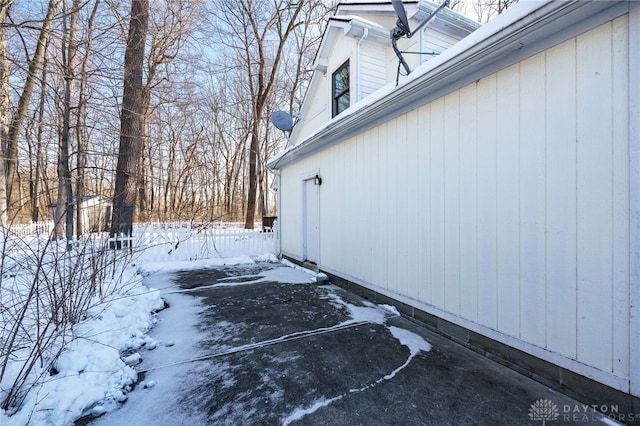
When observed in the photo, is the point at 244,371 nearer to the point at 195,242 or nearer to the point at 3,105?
the point at 195,242

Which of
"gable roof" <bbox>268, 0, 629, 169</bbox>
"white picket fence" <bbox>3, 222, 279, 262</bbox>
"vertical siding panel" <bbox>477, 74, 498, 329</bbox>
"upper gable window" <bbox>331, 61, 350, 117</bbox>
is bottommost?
"white picket fence" <bbox>3, 222, 279, 262</bbox>

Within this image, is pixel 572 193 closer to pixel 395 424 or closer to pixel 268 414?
pixel 395 424

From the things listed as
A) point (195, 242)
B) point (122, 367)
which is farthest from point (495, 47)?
point (195, 242)

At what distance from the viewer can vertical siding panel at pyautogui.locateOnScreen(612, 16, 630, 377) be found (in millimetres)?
1923

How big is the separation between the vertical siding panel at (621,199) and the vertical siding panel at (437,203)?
147 centimetres

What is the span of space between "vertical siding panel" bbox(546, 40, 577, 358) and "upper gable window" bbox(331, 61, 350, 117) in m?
5.60

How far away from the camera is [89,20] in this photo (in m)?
6.56

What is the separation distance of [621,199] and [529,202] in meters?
0.58

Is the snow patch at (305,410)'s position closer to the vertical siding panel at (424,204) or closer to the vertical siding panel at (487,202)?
the vertical siding panel at (487,202)

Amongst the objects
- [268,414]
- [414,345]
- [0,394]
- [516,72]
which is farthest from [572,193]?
[0,394]

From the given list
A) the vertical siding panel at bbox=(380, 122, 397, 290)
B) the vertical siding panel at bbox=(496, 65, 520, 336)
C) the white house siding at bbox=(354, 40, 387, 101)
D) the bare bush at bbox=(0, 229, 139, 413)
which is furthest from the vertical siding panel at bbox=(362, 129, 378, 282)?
the bare bush at bbox=(0, 229, 139, 413)

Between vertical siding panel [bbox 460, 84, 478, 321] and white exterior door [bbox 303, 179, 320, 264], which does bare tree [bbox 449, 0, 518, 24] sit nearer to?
white exterior door [bbox 303, 179, 320, 264]

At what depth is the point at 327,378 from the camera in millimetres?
2447

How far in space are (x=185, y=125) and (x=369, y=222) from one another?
1892 cm
